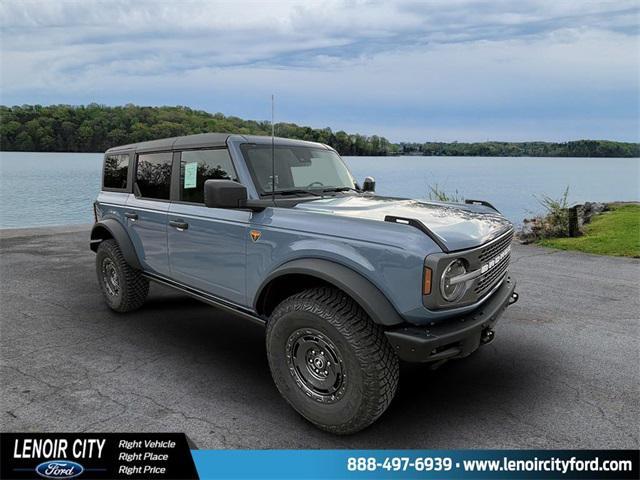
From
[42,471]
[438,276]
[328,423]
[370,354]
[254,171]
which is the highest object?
[254,171]

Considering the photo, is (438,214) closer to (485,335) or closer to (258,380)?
(485,335)

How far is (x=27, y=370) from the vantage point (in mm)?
3926

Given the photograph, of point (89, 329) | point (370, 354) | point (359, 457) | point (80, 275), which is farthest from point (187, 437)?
point (80, 275)

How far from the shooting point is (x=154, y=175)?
489 cm

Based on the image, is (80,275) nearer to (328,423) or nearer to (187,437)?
(187,437)

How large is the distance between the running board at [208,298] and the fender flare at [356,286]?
0.80m

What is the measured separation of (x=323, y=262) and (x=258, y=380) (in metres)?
1.41

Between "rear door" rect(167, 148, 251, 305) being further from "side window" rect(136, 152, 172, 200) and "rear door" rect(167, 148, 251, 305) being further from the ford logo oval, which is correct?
the ford logo oval

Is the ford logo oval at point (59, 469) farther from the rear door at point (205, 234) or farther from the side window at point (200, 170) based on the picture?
the side window at point (200, 170)

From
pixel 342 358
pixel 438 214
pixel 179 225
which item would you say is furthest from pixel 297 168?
pixel 342 358

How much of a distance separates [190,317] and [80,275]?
3.12m

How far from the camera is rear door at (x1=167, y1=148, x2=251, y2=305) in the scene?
12.2ft

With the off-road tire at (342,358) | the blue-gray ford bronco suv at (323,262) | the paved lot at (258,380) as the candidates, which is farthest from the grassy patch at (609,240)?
the off-road tire at (342,358)

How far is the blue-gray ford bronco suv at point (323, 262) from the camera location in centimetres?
277
